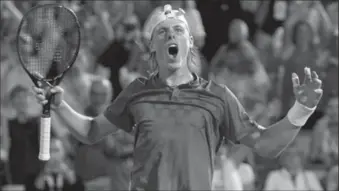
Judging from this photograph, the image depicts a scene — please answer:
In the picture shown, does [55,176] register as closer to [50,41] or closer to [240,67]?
[240,67]

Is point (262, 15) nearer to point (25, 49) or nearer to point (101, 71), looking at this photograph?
point (101, 71)

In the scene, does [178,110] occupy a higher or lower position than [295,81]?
lower

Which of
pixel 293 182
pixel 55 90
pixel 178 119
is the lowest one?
pixel 293 182

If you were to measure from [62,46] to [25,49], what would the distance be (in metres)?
1.74

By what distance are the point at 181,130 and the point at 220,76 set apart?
14.8 feet

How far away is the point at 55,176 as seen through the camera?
25.2 ft

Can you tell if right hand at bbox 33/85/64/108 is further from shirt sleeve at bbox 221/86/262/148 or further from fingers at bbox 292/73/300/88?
fingers at bbox 292/73/300/88

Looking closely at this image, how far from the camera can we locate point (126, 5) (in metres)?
9.14

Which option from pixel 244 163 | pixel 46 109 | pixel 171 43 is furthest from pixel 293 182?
pixel 46 109

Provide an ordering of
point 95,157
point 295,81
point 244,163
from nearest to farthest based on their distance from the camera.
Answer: point 295,81
point 95,157
point 244,163

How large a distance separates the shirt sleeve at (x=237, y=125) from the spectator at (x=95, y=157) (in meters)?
2.70

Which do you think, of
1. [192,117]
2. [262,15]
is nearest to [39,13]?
[192,117]

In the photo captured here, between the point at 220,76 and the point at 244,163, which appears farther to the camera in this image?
the point at 220,76

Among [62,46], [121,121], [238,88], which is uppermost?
[62,46]
